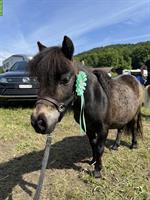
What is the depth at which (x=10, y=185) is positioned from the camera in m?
4.26

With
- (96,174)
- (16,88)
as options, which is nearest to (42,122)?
(96,174)

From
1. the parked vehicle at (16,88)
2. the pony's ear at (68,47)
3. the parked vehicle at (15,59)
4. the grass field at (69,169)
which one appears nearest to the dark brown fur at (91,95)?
the pony's ear at (68,47)

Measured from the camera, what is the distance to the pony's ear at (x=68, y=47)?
332 cm

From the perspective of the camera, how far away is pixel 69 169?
4.74m

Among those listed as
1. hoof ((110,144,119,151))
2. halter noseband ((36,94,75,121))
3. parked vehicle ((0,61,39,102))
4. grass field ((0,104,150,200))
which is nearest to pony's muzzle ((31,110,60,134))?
halter noseband ((36,94,75,121))

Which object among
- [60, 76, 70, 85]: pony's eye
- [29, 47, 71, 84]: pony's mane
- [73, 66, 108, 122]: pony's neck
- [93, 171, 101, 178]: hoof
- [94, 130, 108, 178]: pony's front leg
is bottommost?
[93, 171, 101, 178]: hoof

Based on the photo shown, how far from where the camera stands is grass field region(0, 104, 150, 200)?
4.08 meters

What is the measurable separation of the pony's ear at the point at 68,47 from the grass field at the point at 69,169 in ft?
5.77

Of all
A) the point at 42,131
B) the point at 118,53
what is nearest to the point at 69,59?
the point at 42,131

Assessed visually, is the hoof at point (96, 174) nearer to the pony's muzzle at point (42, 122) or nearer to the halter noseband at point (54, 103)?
the halter noseband at point (54, 103)

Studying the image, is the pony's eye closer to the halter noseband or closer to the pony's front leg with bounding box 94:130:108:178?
the halter noseband

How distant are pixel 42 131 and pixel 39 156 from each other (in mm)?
2263

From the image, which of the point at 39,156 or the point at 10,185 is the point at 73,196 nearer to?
the point at 10,185

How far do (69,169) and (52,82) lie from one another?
191 centimetres
